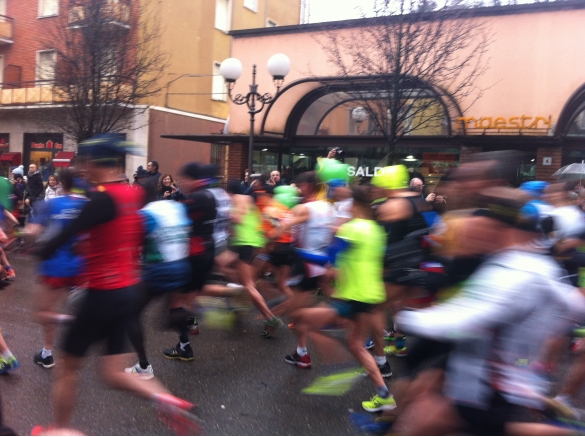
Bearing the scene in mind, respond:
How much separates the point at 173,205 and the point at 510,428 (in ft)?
11.0

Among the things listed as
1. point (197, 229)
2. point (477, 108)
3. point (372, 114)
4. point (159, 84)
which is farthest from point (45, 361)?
point (159, 84)

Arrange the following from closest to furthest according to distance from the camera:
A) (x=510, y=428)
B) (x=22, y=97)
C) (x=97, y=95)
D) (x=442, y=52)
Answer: (x=510, y=428) < (x=442, y=52) < (x=97, y=95) < (x=22, y=97)

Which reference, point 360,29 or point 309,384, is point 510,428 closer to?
point 309,384

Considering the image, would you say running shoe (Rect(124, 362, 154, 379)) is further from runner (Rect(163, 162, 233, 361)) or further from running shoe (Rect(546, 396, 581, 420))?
running shoe (Rect(546, 396, 581, 420))

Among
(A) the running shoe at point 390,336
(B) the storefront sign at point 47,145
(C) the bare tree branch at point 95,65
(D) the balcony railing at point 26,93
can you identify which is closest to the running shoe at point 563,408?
(A) the running shoe at point 390,336

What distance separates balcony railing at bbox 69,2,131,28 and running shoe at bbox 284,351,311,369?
495 inches

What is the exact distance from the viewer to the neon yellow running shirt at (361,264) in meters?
4.16

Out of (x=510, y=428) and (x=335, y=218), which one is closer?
(x=510, y=428)

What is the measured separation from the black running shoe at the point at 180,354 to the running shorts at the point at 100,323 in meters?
2.28

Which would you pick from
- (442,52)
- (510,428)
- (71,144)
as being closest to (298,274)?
(510,428)

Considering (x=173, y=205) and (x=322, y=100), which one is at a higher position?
(x=322, y=100)

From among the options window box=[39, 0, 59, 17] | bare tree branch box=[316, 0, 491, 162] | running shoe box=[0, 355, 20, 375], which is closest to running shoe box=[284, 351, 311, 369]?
running shoe box=[0, 355, 20, 375]

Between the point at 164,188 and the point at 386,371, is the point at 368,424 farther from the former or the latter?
the point at 164,188

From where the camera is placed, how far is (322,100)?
49.4 ft
